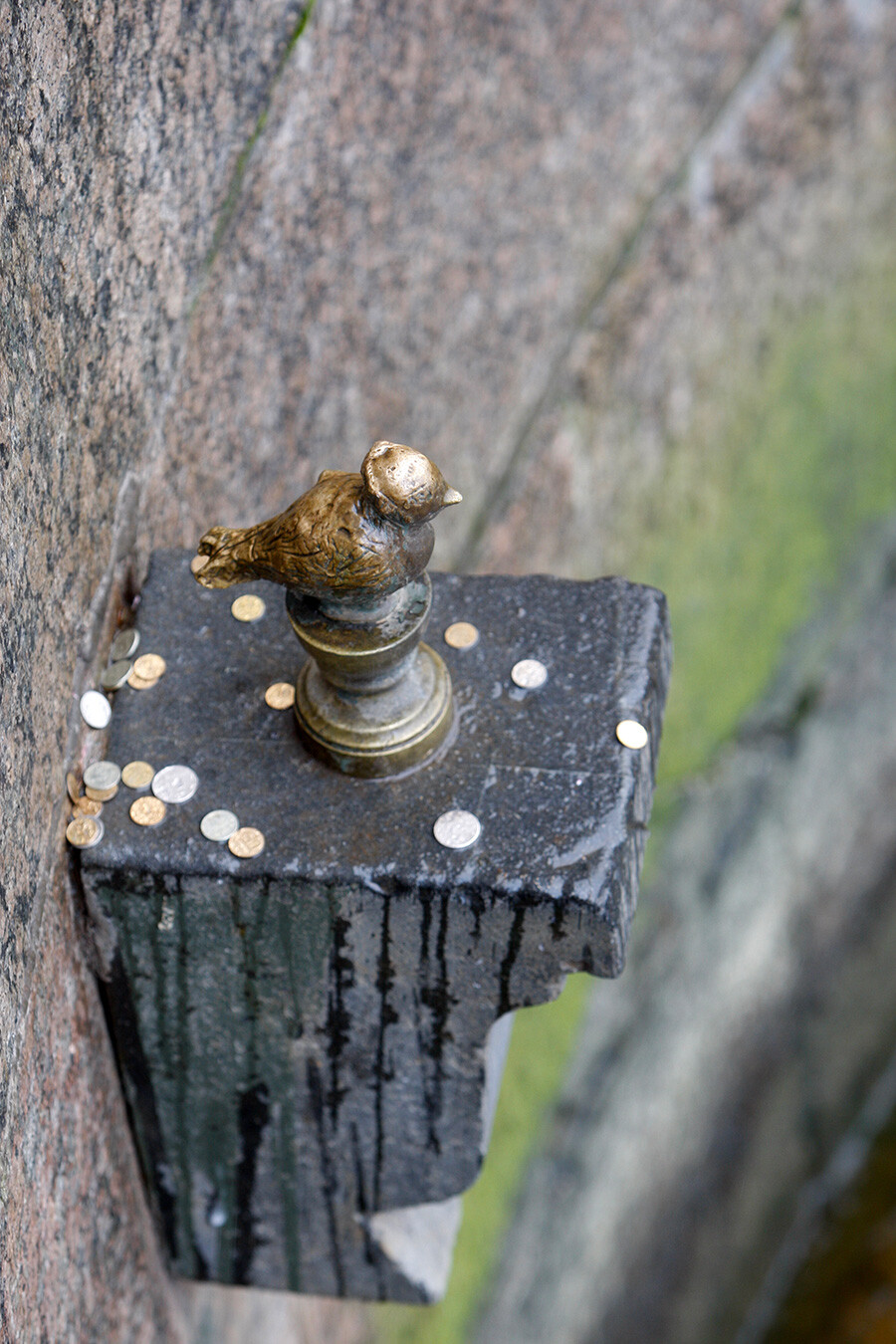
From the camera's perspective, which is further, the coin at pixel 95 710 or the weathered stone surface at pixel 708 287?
the weathered stone surface at pixel 708 287

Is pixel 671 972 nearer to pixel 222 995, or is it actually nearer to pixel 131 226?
pixel 222 995

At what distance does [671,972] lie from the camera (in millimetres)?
2430

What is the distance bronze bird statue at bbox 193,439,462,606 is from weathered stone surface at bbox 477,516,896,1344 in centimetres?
163

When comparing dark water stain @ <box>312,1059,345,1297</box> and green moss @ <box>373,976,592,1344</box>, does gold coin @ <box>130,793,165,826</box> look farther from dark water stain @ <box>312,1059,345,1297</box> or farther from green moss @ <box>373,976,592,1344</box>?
Result: green moss @ <box>373,976,592,1344</box>

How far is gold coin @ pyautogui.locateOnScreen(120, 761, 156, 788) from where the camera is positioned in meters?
0.86

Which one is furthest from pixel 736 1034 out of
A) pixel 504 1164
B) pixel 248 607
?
pixel 248 607

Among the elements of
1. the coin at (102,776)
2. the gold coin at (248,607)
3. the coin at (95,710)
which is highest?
the gold coin at (248,607)

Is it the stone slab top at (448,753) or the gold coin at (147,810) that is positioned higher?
the stone slab top at (448,753)

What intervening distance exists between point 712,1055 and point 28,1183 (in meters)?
2.15

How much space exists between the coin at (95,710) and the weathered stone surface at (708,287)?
34.2 inches

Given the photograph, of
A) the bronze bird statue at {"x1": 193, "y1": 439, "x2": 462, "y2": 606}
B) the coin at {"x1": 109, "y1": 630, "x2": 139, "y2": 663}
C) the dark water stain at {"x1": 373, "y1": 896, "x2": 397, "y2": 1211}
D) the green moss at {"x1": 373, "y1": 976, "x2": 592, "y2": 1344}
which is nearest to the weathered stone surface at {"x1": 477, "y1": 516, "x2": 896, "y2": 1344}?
the green moss at {"x1": 373, "y1": 976, "x2": 592, "y2": 1344}

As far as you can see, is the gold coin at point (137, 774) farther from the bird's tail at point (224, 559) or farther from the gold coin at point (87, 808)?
the bird's tail at point (224, 559)

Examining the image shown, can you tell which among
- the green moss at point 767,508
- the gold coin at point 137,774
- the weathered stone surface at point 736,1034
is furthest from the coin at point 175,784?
the weathered stone surface at point 736,1034

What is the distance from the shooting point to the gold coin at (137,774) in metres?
0.86
